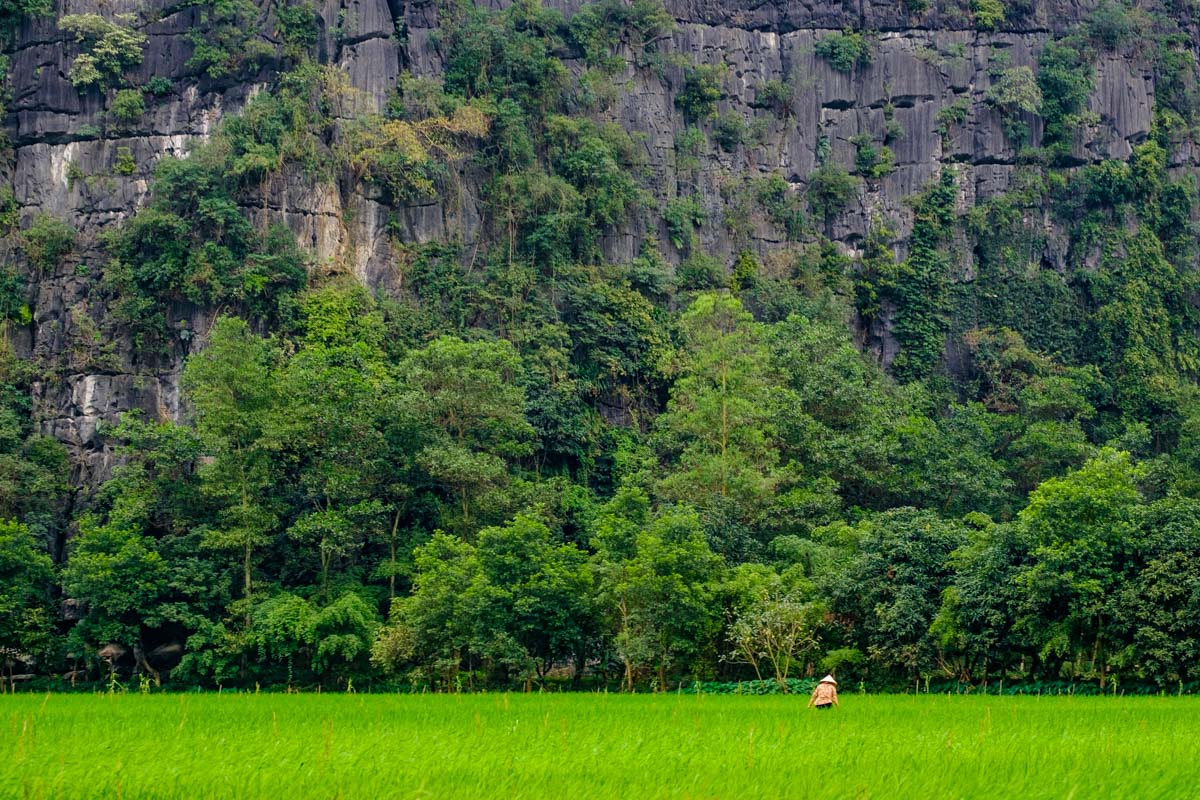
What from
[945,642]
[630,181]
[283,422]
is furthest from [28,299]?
[945,642]

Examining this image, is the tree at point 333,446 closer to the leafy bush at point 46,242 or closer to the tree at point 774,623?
the leafy bush at point 46,242

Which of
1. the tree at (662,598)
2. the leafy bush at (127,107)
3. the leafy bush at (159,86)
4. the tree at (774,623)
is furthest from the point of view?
the leafy bush at (159,86)

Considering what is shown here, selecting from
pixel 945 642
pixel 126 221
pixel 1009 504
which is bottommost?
pixel 945 642

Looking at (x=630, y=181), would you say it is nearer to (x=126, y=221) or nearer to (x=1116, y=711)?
(x=126, y=221)

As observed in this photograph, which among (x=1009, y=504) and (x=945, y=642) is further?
(x=1009, y=504)

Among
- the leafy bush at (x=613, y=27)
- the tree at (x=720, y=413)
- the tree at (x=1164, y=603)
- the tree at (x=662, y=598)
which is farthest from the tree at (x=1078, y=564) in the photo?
the leafy bush at (x=613, y=27)

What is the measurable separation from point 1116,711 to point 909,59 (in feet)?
142

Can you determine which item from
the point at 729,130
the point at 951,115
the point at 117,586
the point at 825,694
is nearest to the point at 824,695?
the point at 825,694

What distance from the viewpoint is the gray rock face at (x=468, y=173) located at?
4394cm

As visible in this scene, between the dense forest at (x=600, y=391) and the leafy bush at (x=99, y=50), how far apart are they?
Answer: 0.11 m

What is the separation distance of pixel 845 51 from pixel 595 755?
161ft

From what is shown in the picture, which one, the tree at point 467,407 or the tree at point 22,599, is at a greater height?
the tree at point 467,407

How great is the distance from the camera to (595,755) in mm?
10250

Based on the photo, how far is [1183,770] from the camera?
30.9ft
